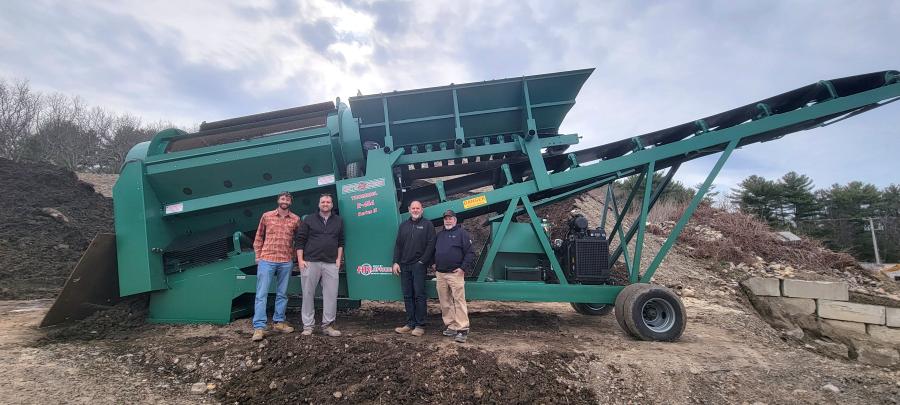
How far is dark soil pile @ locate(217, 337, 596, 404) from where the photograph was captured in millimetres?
3332

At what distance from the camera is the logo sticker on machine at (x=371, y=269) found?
490 cm

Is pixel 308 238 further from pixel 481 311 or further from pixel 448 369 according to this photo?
pixel 481 311

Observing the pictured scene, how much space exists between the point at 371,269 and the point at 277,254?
1.08 meters

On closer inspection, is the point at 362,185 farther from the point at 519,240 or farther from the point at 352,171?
the point at 519,240

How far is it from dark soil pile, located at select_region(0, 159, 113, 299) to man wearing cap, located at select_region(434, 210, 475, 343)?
701 cm

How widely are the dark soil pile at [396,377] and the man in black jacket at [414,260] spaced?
29.7 inches

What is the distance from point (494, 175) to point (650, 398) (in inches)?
131

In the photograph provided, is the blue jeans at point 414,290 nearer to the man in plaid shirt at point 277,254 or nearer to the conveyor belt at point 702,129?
the man in plaid shirt at point 277,254

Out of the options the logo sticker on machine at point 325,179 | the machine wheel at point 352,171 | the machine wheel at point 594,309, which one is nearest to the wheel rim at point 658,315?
the machine wheel at point 594,309

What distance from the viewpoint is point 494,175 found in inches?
232

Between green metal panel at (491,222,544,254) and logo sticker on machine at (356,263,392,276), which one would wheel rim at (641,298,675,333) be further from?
logo sticker on machine at (356,263,392,276)

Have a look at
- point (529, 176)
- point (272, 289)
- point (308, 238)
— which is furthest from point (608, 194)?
point (272, 289)

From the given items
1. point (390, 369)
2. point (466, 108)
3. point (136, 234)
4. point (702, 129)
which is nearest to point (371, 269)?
point (390, 369)

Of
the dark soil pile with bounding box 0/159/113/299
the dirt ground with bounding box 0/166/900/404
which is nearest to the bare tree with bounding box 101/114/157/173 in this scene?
the dark soil pile with bounding box 0/159/113/299
